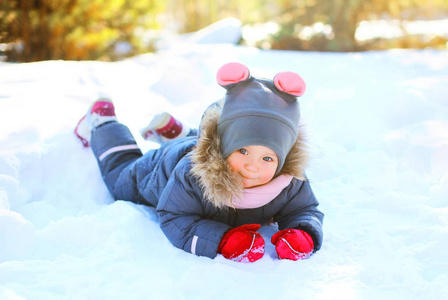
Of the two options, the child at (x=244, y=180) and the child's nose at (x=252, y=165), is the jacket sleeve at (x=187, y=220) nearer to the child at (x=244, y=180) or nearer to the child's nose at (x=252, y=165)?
the child at (x=244, y=180)

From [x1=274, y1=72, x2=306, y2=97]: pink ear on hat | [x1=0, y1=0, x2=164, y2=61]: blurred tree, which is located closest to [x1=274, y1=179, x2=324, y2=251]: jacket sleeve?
[x1=274, y1=72, x2=306, y2=97]: pink ear on hat

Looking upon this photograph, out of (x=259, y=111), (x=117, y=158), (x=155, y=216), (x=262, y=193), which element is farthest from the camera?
(x=117, y=158)

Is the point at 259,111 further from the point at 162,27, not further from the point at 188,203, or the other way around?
the point at 162,27

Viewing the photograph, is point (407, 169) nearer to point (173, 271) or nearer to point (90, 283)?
point (173, 271)

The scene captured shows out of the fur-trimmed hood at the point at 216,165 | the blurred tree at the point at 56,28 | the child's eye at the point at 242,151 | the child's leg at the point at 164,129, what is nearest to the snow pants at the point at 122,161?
the child's leg at the point at 164,129

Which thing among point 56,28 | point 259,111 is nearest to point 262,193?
point 259,111

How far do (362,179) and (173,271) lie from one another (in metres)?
1.16

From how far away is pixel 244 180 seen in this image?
1.48 meters

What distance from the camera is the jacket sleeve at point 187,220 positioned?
147cm

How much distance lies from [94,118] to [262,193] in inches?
41.9

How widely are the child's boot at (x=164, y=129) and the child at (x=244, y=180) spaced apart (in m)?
0.47

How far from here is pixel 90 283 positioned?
4.26 feet

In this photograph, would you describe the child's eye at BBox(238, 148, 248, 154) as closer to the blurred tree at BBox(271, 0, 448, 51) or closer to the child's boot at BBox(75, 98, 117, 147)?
the child's boot at BBox(75, 98, 117, 147)

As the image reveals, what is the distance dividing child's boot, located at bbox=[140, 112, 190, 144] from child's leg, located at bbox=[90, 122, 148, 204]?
0.38ft
